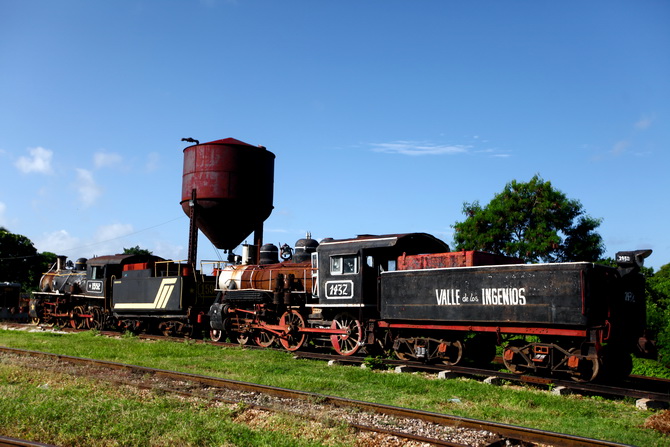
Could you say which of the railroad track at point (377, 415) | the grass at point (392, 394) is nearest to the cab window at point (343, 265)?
the grass at point (392, 394)

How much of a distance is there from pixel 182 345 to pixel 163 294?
401 centimetres

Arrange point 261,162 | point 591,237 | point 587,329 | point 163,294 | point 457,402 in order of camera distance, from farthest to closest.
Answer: point 591,237 → point 261,162 → point 163,294 → point 587,329 → point 457,402

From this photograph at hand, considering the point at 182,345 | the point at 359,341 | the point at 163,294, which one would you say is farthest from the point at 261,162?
the point at 359,341

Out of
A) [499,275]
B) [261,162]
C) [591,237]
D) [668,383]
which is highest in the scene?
[261,162]

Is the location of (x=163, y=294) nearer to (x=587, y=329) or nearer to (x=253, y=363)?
(x=253, y=363)

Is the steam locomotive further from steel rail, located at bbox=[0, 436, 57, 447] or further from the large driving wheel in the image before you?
steel rail, located at bbox=[0, 436, 57, 447]

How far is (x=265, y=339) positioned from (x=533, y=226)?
690 inches

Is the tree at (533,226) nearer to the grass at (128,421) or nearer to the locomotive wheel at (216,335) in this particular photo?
the locomotive wheel at (216,335)

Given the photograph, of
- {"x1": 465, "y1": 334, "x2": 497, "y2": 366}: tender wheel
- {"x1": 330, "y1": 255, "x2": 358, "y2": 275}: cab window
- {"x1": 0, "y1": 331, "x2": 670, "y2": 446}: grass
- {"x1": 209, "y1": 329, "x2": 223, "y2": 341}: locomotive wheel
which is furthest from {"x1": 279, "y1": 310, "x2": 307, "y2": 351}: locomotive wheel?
{"x1": 465, "y1": 334, "x2": 497, "y2": 366}: tender wheel

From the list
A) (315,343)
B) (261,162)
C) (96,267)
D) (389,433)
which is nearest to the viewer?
(389,433)

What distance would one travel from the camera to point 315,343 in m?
17.4

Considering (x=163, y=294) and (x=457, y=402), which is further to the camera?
(x=163, y=294)

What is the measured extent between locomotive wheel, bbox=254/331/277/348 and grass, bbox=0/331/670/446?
140cm

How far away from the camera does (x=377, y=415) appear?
8.33 meters
